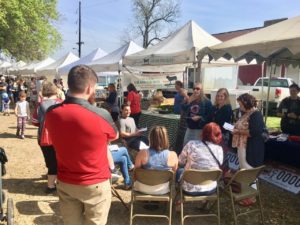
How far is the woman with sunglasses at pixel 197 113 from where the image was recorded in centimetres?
664

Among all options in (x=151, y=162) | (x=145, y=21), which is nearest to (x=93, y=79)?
(x=151, y=162)

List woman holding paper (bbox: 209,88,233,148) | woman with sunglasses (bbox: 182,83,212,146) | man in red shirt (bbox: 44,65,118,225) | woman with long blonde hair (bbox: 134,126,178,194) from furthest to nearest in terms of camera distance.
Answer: woman with sunglasses (bbox: 182,83,212,146) < woman holding paper (bbox: 209,88,233,148) < woman with long blonde hair (bbox: 134,126,178,194) < man in red shirt (bbox: 44,65,118,225)

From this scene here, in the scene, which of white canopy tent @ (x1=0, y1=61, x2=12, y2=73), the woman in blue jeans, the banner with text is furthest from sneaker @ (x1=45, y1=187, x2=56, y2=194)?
white canopy tent @ (x1=0, y1=61, x2=12, y2=73)

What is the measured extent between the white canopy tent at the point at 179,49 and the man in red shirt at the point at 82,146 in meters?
6.04

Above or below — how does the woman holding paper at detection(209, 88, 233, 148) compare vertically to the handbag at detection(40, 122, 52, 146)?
above

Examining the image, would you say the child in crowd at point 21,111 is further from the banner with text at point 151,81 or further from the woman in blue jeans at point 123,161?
the woman in blue jeans at point 123,161

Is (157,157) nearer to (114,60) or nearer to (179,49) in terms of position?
(179,49)

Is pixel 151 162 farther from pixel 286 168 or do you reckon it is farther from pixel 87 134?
pixel 286 168

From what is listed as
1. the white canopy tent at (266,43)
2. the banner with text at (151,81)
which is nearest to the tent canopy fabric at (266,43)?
the white canopy tent at (266,43)

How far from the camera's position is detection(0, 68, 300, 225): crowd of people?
2.78m

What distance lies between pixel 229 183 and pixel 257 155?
1.24 metres

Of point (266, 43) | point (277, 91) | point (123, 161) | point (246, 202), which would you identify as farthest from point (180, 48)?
point (277, 91)

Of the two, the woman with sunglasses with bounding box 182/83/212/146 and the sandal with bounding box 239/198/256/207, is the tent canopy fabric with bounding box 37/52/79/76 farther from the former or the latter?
the sandal with bounding box 239/198/256/207

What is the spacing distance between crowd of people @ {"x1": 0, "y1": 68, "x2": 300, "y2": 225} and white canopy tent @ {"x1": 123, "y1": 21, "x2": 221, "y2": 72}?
711 millimetres
